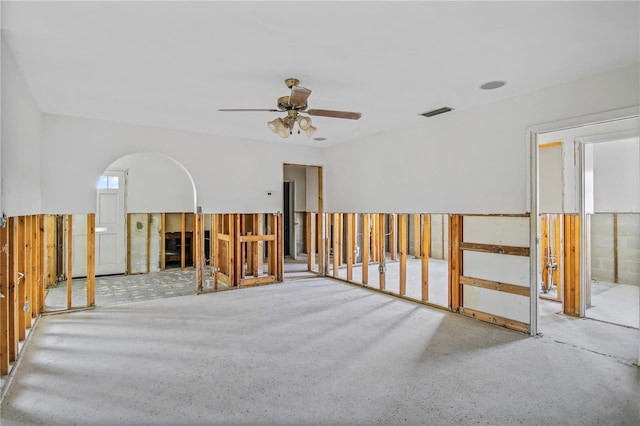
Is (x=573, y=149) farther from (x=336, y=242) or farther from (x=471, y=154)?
(x=336, y=242)

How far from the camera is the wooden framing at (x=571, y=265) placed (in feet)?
13.8

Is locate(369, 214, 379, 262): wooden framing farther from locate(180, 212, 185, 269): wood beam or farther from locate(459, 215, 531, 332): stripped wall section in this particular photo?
locate(180, 212, 185, 269): wood beam

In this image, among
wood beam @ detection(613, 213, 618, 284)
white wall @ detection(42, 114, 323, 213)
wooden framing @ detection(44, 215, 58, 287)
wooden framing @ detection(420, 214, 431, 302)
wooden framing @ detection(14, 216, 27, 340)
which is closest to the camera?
wooden framing @ detection(14, 216, 27, 340)

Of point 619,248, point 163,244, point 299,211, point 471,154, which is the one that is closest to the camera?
point 471,154

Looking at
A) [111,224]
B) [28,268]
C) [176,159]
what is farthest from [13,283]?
[111,224]

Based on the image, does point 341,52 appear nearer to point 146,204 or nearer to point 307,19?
point 307,19

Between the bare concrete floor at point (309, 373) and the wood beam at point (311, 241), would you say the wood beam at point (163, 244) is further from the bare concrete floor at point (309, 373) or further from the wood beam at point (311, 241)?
the wood beam at point (311, 241)

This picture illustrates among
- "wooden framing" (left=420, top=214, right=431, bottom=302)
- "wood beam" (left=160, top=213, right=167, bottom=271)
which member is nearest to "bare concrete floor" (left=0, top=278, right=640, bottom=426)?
"wooden framing" (left=420, top=214, right=431, bottom=302)

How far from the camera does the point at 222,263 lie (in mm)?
6246

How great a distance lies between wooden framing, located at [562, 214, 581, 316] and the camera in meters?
4.22

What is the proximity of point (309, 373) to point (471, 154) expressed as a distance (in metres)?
3.14

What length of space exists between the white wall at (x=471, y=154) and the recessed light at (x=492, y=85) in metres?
0.43

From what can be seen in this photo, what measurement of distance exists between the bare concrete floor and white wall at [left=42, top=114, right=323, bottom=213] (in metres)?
1.75

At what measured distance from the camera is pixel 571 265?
4293mm
